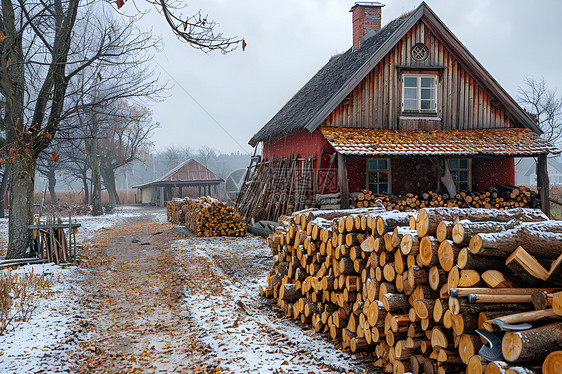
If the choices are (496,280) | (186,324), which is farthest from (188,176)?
(496,280)

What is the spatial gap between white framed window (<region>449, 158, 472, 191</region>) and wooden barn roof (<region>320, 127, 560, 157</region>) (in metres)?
1.12

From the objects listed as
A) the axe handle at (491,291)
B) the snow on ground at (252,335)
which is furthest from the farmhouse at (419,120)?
the axe handle at (491,291)

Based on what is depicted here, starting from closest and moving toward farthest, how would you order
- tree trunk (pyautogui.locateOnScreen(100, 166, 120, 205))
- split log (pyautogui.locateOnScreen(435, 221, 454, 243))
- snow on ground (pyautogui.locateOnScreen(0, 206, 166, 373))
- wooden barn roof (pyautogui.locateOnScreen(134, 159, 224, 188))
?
split log (pyautogui.locateOnScreen(435, 221, 454, 243)) → snow on ground (pyautogui.locateOnScreen(0, 206, 166, 373)) → wooden barn roof (pyautogui.locateOnScreen(134, 159, 224, 188)) → tree trunk (pyautogui.locateOnScreen(100, 166, 120, 205))

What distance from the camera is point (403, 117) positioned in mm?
14375

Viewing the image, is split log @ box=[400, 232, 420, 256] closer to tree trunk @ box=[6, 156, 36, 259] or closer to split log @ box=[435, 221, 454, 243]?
split log @ box=[435, 221, 454, 243]

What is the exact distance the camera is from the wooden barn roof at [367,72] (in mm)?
13328

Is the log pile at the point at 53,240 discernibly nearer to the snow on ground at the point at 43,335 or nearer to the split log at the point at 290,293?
the snow on ground at the point at 43,335

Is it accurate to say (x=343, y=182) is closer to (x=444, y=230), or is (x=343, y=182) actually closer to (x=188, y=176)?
(x=444, y=230)

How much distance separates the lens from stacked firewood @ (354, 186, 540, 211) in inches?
520

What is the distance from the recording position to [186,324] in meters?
6.08

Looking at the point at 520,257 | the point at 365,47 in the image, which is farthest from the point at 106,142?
the point at 520,257

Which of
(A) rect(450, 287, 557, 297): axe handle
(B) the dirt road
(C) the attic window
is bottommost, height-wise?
(B) the dirt road

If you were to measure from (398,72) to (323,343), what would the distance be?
11.4 meters

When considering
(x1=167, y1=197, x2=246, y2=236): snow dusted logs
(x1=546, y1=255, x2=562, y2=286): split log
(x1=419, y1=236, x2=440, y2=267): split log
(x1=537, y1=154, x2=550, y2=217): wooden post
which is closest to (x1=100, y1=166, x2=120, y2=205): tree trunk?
(x1=167, y1=197, x2=246, y2=236): snow dusted logs
